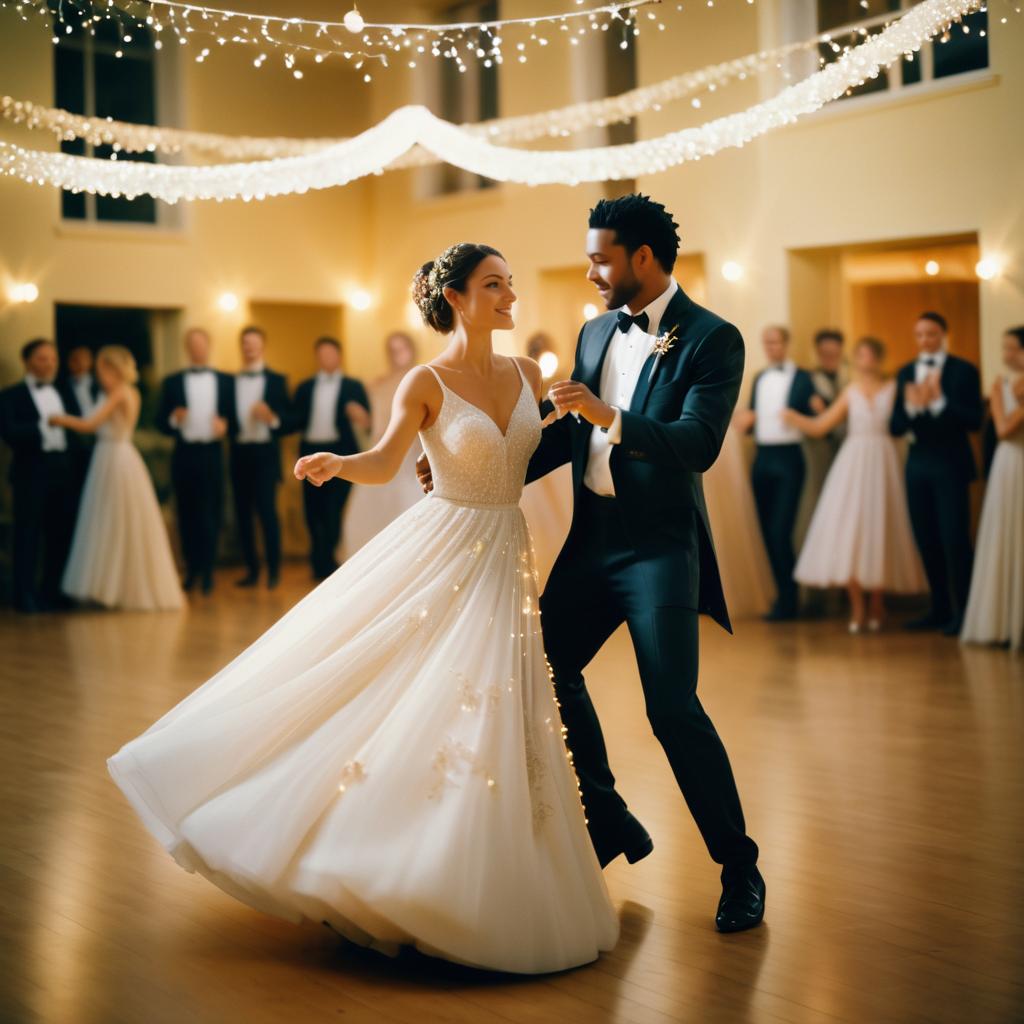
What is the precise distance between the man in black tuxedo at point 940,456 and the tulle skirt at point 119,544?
4364mm

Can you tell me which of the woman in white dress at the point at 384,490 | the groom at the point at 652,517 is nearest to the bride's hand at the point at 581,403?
the groom at the point at 652,517

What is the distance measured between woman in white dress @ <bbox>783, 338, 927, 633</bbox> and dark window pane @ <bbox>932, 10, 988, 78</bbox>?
1656mm

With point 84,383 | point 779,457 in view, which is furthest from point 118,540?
point 779,457

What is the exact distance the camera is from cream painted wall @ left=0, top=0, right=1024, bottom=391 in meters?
7.88

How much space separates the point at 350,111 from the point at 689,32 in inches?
144

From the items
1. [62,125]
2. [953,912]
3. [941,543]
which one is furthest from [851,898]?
[62,125]

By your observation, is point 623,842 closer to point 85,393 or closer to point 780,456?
point 780,456

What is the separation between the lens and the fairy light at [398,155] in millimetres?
6379

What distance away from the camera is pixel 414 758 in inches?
112

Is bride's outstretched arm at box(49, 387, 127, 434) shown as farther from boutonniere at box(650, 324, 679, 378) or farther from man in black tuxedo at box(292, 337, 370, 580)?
boutonniere at box(650, 324, 679, 378)

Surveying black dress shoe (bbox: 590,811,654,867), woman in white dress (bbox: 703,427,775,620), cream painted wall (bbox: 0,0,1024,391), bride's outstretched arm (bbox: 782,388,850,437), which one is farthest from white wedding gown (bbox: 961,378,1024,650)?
black dress shoe (bbox: 590,811,654,867)

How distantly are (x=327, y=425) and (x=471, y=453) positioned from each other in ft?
22.8

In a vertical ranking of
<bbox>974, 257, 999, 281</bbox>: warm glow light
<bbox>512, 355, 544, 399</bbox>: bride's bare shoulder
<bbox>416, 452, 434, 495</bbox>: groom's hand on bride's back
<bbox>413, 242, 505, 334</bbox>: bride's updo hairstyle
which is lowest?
<bbox>416, 452, 434, 495</bbox>: groom's hand on bride's back

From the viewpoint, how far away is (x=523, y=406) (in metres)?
3.29
